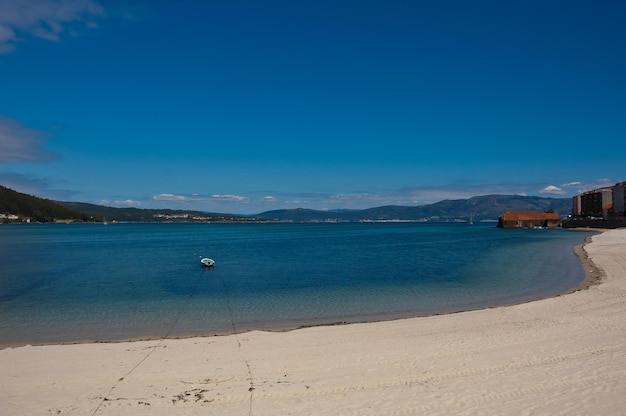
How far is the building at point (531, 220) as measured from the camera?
121 m

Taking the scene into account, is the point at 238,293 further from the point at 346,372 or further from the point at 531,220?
the point at 531,220

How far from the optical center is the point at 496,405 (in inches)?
283

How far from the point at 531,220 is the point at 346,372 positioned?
128m

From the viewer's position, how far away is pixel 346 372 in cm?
916

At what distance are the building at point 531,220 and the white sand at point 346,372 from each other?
11966cm

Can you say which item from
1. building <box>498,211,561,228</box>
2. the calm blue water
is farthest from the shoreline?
building <box>498,211,561,228</box>

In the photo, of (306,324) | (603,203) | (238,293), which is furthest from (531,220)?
(306,324)

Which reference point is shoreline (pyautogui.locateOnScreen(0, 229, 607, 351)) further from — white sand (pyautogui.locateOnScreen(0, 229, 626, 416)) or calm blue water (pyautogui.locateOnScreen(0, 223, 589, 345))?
white sand (pyautogui.locateOnScreen(0, 229, 626, 416))

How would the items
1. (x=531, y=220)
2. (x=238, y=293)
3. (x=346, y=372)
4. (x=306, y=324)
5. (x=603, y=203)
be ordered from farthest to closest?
1. (x=531, y=220)
2. (x=603, y=203)
3. (x=238, y=293)
4. (x=306, y=324)
5. (x=346, y=372)

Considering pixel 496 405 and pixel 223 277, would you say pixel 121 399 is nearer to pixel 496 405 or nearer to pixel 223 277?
pixel 496 405

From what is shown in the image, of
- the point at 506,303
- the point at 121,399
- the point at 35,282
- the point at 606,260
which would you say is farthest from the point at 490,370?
the point at 606,260

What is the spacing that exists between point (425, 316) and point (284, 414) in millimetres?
9529

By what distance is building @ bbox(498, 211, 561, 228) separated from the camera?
4764 inches

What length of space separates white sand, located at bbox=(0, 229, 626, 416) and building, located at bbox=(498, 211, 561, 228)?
4711 inches
